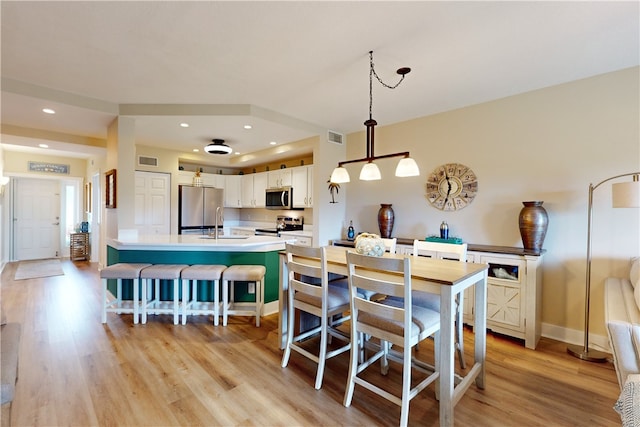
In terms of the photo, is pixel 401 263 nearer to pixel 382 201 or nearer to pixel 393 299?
pixel 393 299

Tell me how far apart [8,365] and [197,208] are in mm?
4886

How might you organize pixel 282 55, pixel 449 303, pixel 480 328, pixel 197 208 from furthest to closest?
pixel 197 208 → pixel 282 55 → pixel 480 328 → pixel 449 303

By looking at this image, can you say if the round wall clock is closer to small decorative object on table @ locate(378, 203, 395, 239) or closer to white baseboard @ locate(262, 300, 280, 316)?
small decorative object on table @ locate(378, 203, 395, 239)

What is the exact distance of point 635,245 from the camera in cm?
272

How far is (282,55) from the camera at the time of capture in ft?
8.43

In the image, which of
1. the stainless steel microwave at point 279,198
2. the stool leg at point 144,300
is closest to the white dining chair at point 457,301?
the stool leg at point 144,300

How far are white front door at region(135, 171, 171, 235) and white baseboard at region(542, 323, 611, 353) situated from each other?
6.16 m

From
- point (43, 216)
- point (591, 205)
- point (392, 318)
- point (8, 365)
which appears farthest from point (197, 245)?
point (43, 216)

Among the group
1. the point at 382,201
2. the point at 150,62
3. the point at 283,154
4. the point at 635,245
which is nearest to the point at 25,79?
the point at 150,62

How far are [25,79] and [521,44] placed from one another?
465cm

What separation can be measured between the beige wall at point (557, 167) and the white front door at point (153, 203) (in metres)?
4.82

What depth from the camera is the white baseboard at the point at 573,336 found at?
283 cm

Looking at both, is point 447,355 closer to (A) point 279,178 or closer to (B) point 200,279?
(B) point 200,279

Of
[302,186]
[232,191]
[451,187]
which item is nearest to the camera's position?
[451,187]
